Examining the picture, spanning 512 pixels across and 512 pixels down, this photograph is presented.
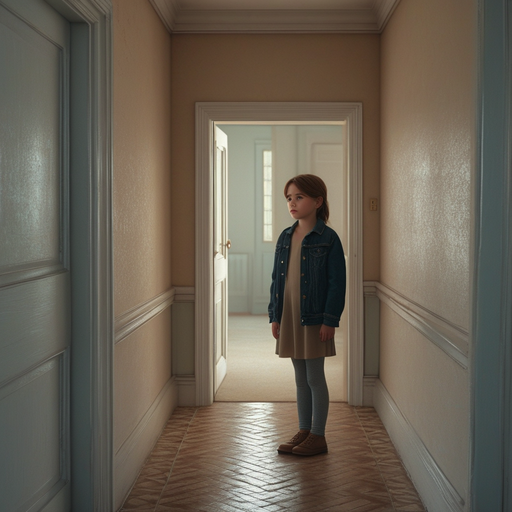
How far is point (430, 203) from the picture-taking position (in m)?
3.08

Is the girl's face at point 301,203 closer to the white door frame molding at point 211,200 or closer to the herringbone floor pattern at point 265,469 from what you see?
the white door frame molding at point 211,200

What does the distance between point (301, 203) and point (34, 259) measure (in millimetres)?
1782

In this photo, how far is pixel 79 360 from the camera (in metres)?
2.64

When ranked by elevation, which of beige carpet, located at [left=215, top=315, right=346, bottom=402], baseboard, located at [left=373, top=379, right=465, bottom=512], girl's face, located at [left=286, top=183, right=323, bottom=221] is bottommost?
beige carpet, located at [left=215, top=315, right=346, bottom=402]

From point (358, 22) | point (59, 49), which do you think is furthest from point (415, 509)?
point (358, 22)

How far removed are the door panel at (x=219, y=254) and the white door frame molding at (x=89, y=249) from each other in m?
2.22

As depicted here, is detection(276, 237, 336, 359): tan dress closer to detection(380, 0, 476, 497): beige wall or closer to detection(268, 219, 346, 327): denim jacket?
detection(268, 219, 346, 327): denim jacket

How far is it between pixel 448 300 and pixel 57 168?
5.53ft

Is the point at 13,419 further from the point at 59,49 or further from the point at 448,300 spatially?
the point at 448,300

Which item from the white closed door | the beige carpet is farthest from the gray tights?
the white closed door

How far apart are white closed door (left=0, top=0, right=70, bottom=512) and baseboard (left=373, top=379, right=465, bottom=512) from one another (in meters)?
1.56

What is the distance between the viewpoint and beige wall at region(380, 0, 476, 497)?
2504 millimetres

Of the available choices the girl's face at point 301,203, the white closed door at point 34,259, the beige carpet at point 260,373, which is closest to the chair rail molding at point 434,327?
the girl's face at point 301,203

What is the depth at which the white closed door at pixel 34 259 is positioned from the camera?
203cm
